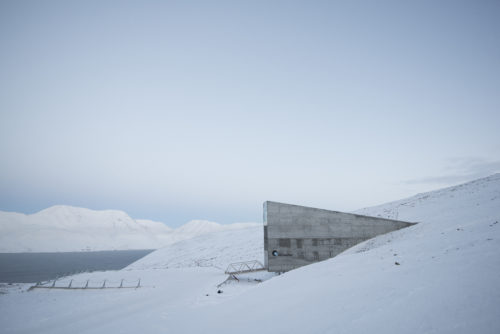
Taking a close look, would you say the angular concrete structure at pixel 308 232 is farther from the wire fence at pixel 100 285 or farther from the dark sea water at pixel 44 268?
the dark sea water at pixel 44 268

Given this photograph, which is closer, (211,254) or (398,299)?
(398,299)

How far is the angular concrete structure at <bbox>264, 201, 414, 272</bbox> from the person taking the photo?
65.2ft

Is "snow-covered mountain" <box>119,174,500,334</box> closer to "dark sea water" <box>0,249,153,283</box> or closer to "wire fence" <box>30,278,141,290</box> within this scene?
"wire fence" <box>30,278,141,290</box>

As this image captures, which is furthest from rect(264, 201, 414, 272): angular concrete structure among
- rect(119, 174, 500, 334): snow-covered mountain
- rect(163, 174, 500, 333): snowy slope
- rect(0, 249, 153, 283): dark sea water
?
rect(0, 249, 153, 283): dark sea water

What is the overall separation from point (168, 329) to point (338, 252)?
601 inches

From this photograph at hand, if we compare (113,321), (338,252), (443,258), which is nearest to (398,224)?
(338,252)

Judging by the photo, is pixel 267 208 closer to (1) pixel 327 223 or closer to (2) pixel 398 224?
(1) pixel 327 223

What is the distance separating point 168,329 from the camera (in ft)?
30.1

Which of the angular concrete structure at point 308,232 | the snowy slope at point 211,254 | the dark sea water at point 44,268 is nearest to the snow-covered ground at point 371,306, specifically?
the angular concrete structure at point 308,232

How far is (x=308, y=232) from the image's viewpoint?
→ 66.4 ft

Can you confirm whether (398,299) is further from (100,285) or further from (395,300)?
(100,285)

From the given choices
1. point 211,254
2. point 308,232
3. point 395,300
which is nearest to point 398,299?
point 395,300

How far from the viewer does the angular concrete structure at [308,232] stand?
1986 centimetres

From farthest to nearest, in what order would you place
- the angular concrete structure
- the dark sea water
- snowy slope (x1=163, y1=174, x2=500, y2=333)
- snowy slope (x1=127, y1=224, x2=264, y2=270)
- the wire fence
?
the dark sea water
snowy slope (x1=127, y1=224, x2=264, y2=270)
the wire fence
the angular concrete structure
snowy slope (x1=163, y1=174, x2=500, y2=333)
